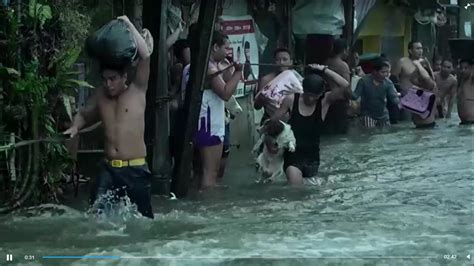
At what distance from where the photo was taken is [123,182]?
650cm

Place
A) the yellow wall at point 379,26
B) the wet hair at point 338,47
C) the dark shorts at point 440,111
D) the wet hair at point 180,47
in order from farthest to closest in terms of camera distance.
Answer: the yellow wall at point 379,26
the dark shorts at point 440,111
the wet hair at point 338,47
the wet hair at point 180,47

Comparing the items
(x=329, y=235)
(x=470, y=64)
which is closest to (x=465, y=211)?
(x=329, y=235)

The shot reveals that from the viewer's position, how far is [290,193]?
8.51 m

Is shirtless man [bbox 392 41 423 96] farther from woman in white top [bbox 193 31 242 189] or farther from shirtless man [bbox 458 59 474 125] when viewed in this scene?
woman in white top [bbox 193 31 242 189]

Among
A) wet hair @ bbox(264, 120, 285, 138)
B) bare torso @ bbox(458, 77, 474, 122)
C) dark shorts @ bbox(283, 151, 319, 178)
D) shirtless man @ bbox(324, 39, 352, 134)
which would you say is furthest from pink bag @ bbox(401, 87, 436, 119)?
wet hair @ bbox(264, 120, 285, 138)

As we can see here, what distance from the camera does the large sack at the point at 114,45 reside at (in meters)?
6.20

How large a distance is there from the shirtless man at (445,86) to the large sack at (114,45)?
1122 cm

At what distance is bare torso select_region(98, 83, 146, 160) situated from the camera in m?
6.54

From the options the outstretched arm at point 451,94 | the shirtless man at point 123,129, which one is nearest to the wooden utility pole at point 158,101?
the shirtless man at point 123,129

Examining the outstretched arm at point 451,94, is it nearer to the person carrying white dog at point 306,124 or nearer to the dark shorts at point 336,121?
the dark shorts at point 336,121

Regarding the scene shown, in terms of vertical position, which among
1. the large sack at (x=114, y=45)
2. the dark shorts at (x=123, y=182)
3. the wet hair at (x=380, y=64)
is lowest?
the dark shorts at (x=123, y=182)

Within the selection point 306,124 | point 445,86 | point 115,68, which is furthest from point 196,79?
point 445,86

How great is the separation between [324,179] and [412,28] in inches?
513

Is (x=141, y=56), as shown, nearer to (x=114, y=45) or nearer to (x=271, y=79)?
(x=114, y=45)
